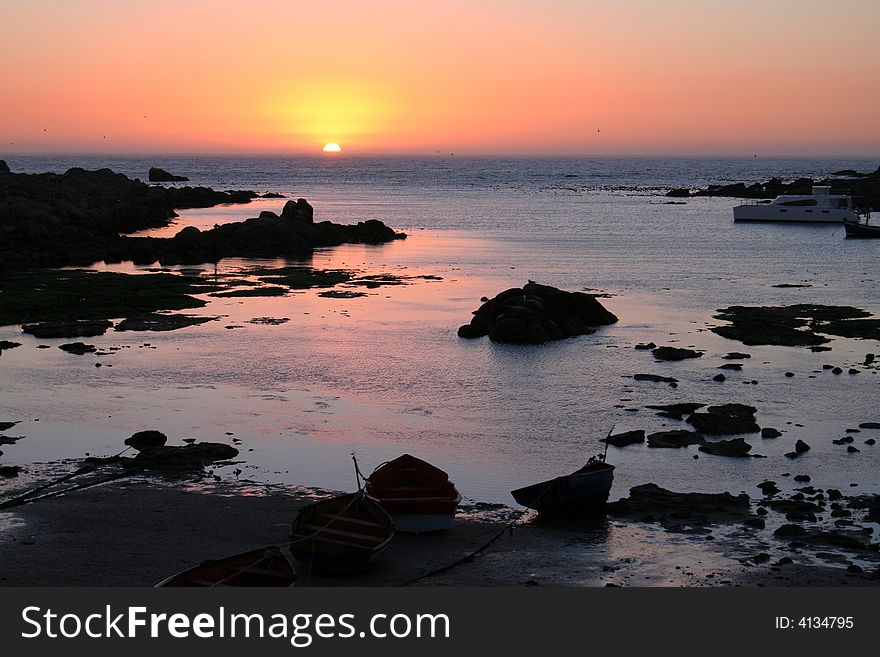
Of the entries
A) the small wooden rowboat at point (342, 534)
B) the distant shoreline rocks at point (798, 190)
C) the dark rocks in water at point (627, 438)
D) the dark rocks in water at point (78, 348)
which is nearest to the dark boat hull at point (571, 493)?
the small wooden rowboat at point (342, 534)

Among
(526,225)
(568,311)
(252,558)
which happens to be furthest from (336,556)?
(526,225)

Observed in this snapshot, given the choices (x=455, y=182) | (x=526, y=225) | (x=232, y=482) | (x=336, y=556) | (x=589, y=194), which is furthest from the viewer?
(x=455, y=182)

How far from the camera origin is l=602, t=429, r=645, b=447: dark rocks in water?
77.2 feet

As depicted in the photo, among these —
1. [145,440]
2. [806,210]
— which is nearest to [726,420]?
[145,440]

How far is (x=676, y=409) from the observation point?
2614 cm

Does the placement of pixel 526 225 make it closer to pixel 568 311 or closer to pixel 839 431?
pixel 568 311

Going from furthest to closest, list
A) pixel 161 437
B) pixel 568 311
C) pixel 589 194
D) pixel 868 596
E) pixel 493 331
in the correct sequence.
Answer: pixel 589 194 → pixel 568 311 → pixel 493 331 → pixel 161 437 → pixel 868 596

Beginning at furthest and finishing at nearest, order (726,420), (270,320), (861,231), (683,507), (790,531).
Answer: (861,231), (270,320), (726,420), (683,507), (790,531)

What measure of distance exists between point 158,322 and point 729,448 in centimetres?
2398

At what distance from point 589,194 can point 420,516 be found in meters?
137

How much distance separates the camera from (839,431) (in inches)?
959

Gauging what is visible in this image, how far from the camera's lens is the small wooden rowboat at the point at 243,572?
13.5 m

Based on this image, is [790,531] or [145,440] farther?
[145,440]

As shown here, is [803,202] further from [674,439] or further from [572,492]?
[572,492]
